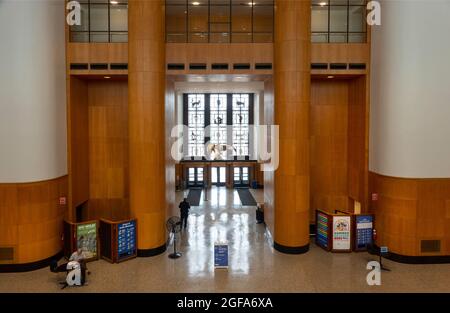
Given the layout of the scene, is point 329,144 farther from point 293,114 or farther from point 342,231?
point 342,231

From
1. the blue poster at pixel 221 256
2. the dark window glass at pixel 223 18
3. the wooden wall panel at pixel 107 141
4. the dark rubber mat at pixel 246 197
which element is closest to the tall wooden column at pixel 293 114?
the blue poster at pixel 221 256

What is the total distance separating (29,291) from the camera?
10484mm

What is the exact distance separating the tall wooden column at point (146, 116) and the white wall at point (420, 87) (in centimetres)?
802

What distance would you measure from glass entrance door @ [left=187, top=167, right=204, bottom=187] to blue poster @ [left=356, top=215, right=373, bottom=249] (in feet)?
57.6

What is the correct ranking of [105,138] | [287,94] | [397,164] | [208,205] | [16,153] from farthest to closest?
[208,205] → [105,138] → [287,94] → [397,164] → [16,153]

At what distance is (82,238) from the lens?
12797 mm

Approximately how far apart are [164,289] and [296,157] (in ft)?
20.8

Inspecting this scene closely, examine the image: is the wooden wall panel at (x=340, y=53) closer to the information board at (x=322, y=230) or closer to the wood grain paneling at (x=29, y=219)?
the information board at (x=322, y=230)

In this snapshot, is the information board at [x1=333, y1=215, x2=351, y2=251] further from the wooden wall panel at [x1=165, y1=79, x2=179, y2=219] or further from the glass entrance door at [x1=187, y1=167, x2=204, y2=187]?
the glass entrance door at [x1=187, y1=167, x2=204, y2=187]

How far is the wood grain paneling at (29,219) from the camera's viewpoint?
11.6m

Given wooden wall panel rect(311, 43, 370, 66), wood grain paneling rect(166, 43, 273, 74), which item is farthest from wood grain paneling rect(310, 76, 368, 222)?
wood grain paneling rect(166, 43, 273, 74)

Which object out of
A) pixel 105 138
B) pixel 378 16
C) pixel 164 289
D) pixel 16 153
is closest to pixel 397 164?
pixel 378 16

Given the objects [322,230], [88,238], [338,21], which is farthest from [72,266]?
[338,21]
